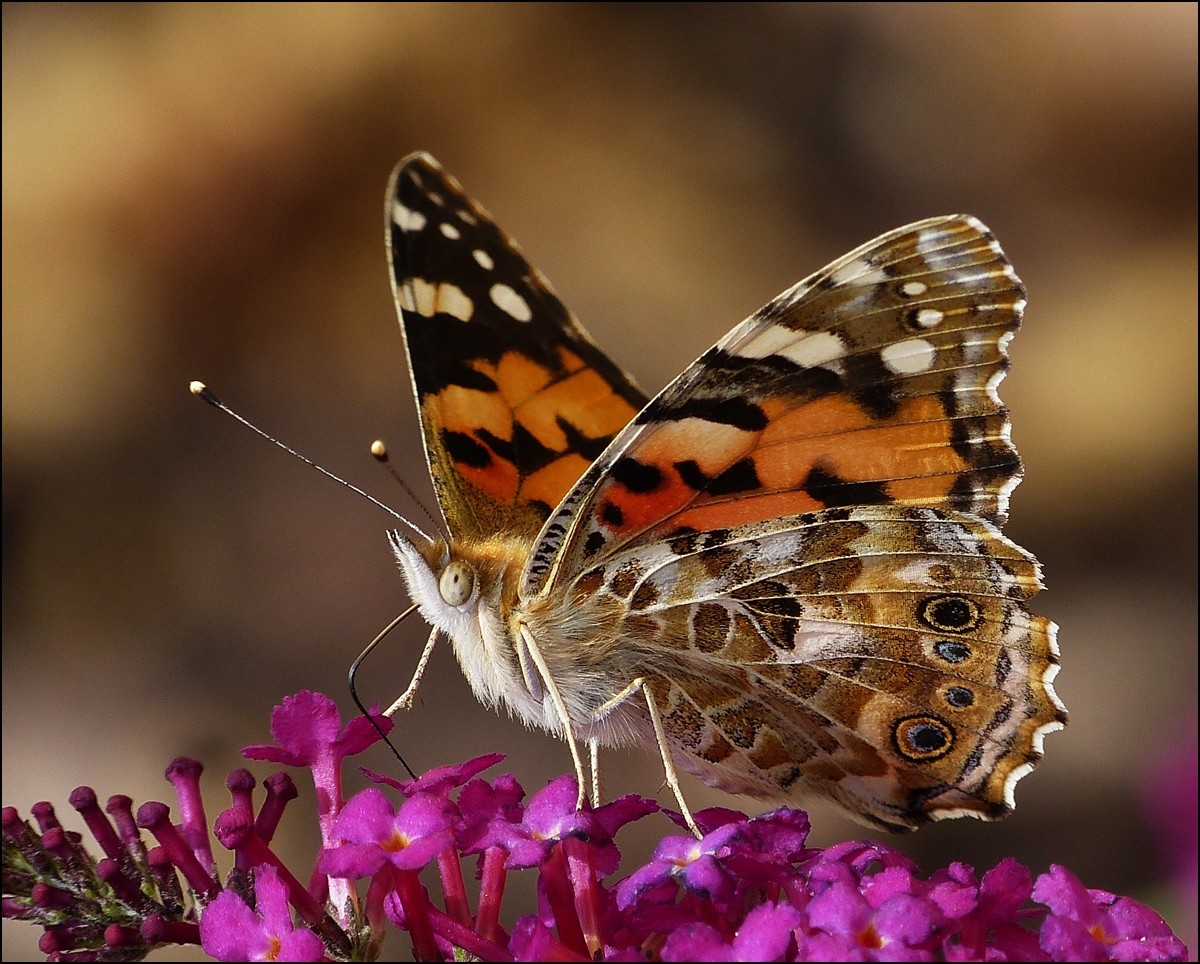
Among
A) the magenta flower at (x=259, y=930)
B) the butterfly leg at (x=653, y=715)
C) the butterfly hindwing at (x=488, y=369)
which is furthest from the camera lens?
the butterfly hindwing at (x=488, y=369)

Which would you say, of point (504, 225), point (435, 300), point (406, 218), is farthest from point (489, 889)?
point (504, 225)

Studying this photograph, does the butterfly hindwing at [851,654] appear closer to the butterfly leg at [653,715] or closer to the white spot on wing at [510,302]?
the butterfly leg at [653,715]

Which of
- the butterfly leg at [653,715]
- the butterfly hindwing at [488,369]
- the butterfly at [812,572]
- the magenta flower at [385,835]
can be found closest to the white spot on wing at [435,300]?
the butterfly hindwing at [488,369]

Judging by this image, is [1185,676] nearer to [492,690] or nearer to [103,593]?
[492,690]

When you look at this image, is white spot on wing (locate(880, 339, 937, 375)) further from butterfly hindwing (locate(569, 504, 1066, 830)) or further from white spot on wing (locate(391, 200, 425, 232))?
white spot on wing (locate(391, 200, 425, 232))

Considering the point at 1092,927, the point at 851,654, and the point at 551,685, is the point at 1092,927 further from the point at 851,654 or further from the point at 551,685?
the point at 551,685

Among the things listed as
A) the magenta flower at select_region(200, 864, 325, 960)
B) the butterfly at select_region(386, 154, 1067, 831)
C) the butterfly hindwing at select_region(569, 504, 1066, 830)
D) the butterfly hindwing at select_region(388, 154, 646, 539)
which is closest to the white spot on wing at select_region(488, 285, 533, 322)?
the butterfly hindwing at select_region(388, 154, 646, 539)
